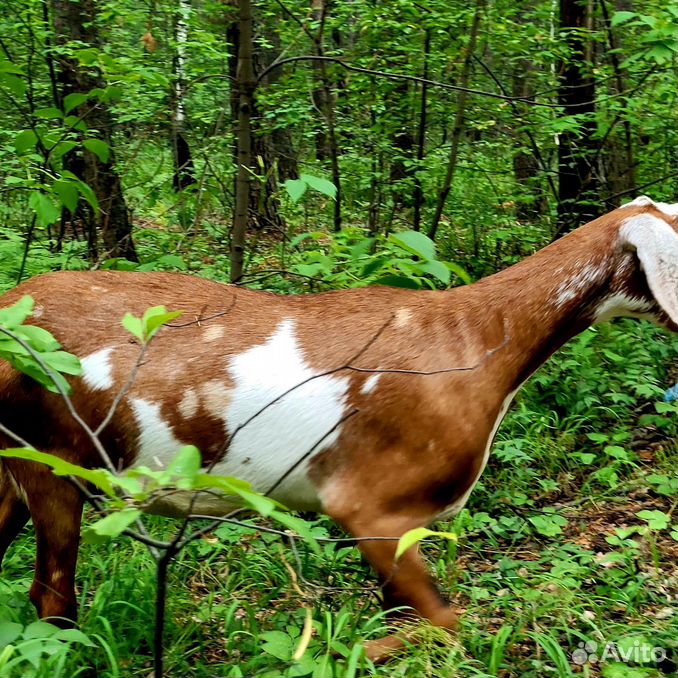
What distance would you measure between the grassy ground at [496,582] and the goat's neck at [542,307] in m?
1.11

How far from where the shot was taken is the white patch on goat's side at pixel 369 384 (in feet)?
10.7

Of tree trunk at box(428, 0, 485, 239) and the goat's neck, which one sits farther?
tree trunk at box(428, 0, 485, 239)

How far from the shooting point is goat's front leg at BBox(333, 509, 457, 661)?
3176mm

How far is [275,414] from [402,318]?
27.2 inches

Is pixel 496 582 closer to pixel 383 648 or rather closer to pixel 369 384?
pixel 383 648

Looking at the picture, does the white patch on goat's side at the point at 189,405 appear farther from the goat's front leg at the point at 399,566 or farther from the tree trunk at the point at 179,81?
the tree trunk at the point at 179,81

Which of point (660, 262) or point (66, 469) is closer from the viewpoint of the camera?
point (66, 469)

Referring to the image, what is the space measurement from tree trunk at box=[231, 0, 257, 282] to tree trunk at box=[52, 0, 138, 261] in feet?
6.45

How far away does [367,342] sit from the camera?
335cm

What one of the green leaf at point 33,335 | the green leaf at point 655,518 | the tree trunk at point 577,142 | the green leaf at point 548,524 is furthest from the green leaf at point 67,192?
the tree trunk at point 577,142

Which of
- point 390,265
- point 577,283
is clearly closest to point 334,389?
point 577,283

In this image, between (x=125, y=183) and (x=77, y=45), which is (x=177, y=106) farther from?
(x=125, y=183)

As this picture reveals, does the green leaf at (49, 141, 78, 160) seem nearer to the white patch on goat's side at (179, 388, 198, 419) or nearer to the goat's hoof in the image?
the white patch on goat's side at (179, 388, 198, 419)

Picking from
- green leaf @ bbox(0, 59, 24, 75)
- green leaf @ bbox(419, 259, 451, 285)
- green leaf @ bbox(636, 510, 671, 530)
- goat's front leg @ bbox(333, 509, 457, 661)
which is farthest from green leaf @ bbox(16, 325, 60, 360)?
green leaf @ bbox(636, 510, 671, 530)
